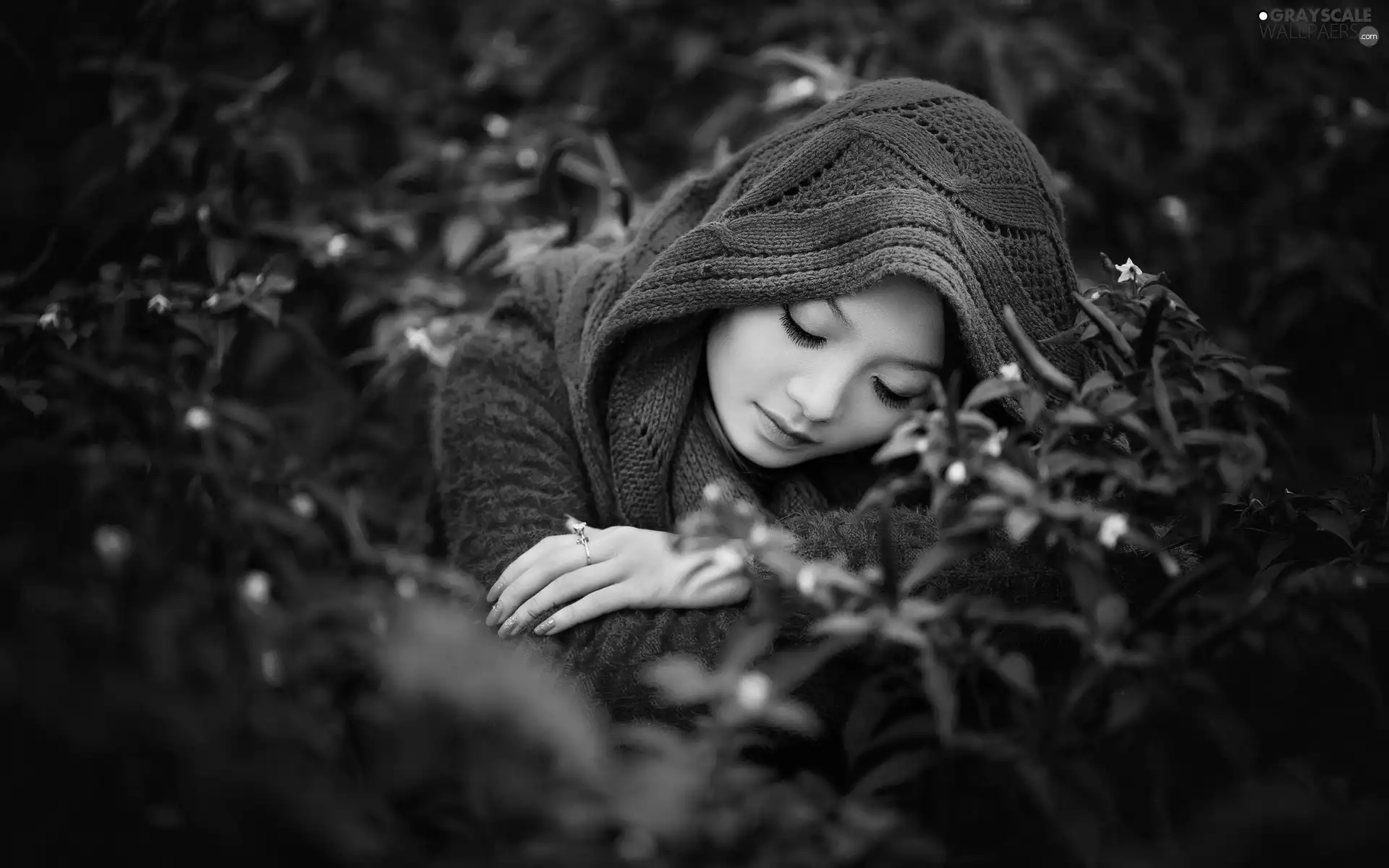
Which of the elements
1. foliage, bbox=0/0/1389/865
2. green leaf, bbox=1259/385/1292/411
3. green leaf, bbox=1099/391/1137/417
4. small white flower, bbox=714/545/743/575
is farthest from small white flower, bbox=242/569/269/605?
green leaf, bbox=1259/385/1292/411

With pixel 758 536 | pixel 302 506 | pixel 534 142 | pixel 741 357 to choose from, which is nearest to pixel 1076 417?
pixel 758 536

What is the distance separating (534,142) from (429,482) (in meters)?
0.91

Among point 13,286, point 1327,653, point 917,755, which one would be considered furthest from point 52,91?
point 1327,653

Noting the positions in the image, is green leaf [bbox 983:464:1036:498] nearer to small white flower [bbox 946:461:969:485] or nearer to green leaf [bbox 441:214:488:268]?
small white flower [bbox 946:461:969:485]

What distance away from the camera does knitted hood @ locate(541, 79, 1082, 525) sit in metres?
1.51

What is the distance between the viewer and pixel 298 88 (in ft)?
8.11

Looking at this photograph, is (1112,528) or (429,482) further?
(429,482)

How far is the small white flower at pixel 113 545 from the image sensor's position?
3.16ft

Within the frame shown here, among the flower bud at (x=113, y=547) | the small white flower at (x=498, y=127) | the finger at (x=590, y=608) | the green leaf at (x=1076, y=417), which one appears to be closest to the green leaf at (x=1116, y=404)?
the green leaf at (x=1076, y=417)

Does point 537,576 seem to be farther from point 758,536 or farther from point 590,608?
point 758,536

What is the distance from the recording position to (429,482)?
6.79ft

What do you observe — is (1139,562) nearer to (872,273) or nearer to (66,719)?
(872,273)

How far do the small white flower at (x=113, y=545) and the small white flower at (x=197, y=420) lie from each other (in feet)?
0.95

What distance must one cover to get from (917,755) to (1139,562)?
1.79 feet
